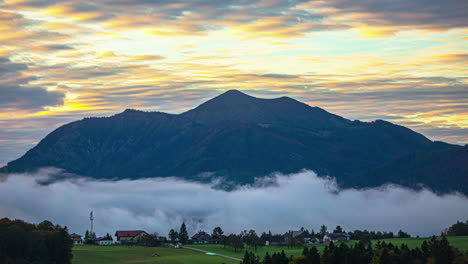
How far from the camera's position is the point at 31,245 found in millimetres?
179625

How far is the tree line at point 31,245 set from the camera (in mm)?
174875

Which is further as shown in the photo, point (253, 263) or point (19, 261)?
point (19, 261)

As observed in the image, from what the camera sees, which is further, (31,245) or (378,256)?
(31,245)

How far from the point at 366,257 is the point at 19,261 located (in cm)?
7698

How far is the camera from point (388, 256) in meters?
141

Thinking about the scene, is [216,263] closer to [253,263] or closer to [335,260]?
[253,263]

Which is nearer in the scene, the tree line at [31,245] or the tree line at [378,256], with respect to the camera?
the tree line at [378,256]

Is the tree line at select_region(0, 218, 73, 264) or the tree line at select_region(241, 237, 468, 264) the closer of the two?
the tree line at select_region(241, 237, 468, 264)

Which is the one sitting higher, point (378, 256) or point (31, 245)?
point (31, 245)

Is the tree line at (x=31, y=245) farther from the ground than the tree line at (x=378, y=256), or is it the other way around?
the tree line at (x=31, y=245)

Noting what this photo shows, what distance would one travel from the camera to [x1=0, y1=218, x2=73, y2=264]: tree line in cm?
17488

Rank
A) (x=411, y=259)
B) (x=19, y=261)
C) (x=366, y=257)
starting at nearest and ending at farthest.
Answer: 1. (x=411, y=259)
2. (x=366, y=257)
3. (x=19, y=261)

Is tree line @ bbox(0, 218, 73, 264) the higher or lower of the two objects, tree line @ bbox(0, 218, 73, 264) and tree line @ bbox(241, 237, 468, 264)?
the higher

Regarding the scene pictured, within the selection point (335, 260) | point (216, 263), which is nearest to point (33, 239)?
point (216, 263)
